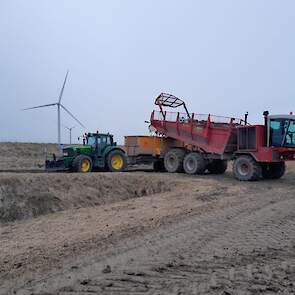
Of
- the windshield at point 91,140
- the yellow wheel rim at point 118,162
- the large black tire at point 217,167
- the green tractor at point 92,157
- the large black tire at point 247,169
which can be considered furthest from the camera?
the yellow wheel rim at point 118,162

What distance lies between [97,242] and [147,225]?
6.14 ft

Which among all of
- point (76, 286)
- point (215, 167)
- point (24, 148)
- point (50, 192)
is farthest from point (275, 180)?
point (24, 148)

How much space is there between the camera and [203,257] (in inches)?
281

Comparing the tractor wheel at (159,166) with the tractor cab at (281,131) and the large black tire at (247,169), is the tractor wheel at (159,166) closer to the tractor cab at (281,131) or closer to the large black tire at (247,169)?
the large black tire at (247,169)

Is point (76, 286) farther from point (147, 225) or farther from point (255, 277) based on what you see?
point (147, 225)

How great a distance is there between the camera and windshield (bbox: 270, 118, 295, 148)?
1909cm

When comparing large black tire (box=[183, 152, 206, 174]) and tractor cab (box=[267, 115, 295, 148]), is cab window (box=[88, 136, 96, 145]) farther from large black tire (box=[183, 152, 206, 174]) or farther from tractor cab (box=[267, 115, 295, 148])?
tractor cab (box=[267, 115, 295, 148])

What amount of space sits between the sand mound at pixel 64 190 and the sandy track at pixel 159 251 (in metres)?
2.95

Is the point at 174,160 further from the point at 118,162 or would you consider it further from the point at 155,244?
the point at 155,244

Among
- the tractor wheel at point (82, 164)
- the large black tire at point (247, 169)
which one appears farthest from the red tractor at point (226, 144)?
the tractor wheel at point (82, 164)

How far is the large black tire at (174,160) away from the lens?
76.4ft

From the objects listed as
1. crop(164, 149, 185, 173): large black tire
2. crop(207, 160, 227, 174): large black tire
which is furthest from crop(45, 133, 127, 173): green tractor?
crop(207, 160, 227, 174): large black tire

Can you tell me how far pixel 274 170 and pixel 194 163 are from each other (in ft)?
12.4

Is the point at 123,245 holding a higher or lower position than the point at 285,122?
lower
